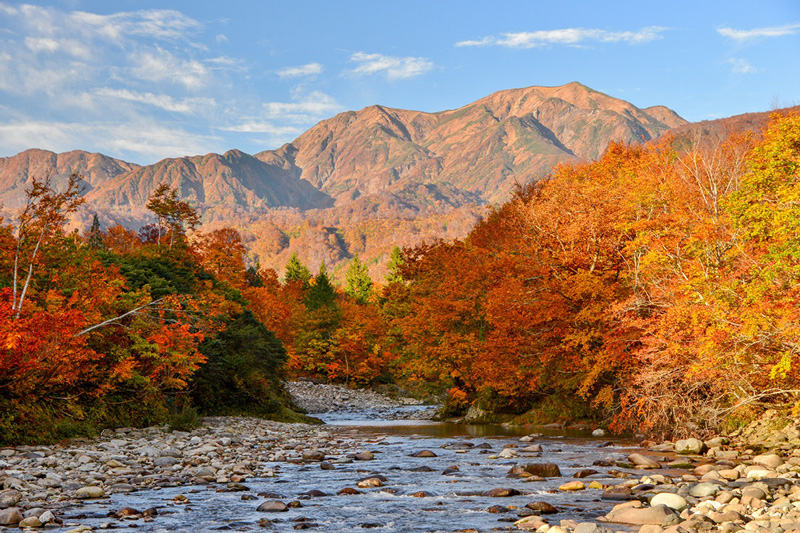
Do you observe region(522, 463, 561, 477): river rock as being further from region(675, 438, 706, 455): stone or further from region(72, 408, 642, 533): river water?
region(675, 438, 706, 455): stone

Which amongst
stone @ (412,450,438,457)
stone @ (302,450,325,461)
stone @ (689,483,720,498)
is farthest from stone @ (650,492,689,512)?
stone @ (302,450,325,461)

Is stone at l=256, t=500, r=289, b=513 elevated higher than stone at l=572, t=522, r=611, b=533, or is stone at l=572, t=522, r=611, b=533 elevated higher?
stone at l=572, t=522, r=611, b=533

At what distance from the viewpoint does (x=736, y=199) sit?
61.2ft

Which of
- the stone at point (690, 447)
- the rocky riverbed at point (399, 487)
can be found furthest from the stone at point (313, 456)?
the stone at point (690, 447)

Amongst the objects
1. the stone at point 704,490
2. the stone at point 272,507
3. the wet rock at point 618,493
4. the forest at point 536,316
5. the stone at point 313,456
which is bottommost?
the stone at point 313,456

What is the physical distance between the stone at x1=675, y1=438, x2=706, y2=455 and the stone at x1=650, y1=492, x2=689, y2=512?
8643mm

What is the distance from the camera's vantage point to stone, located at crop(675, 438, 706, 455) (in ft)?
66.0

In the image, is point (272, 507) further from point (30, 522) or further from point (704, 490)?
point (704, 490)

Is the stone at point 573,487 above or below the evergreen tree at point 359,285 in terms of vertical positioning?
below

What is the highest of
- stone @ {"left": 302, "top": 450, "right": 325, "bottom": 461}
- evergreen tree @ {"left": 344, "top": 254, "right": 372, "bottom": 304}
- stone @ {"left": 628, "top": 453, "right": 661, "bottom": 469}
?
evergreen tree @ {"left": 344, "top": 254, "right": 372, "bottom": 304}

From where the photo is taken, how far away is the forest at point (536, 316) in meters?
18.6

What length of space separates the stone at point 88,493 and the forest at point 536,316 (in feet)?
18.5

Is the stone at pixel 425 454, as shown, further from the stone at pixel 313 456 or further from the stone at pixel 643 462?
the stone at pixel 643 462

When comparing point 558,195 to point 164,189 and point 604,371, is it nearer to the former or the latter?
point 604,371
